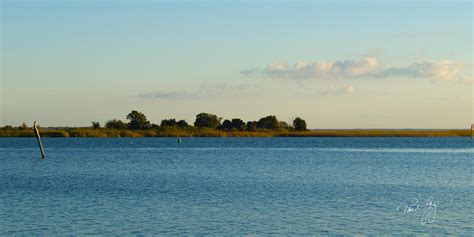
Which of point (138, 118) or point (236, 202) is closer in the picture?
point (236, 202)

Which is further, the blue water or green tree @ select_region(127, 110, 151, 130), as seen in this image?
green tree @ select_region(127, 110, 151, 130)

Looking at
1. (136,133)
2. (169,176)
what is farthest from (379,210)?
(136,133)

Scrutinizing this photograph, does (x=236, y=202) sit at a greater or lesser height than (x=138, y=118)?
lesser

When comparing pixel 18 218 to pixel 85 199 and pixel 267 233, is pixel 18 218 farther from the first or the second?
pixel 267 233

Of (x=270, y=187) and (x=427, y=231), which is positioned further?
(x=270, y=187)

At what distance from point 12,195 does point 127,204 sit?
7.71m

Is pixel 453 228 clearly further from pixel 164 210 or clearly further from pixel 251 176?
pixel 251 176

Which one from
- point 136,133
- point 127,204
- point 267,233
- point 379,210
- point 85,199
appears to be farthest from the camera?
point 136,133

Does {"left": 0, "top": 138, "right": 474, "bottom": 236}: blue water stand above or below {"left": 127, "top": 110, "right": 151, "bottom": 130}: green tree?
below

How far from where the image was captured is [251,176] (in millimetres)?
52469

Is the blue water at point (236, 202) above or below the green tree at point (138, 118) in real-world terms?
below

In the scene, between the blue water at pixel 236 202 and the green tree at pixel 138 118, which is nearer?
the blue water at pixel 236 202

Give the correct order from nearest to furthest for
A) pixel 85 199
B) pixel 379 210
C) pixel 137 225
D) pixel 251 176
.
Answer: pixel 137 225 → pixel 379 210 → pixel 85 199 → pixel 251 176

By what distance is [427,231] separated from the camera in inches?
1011
